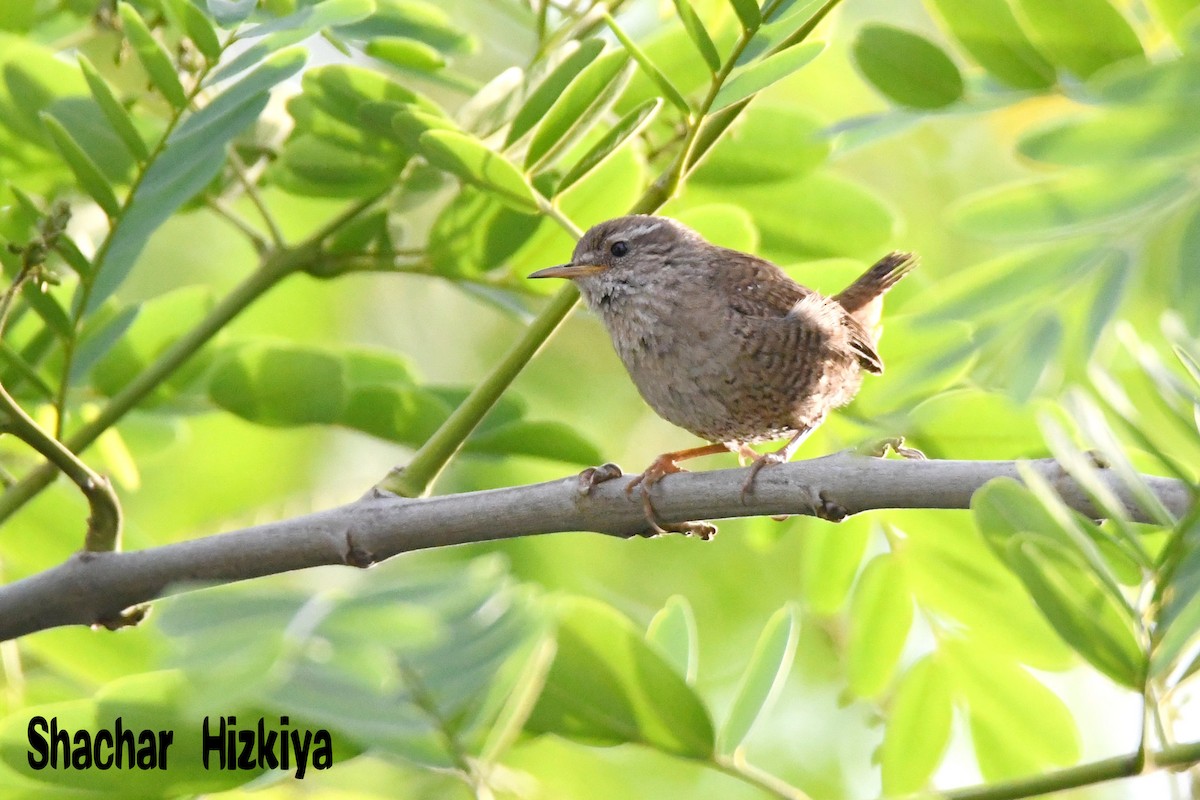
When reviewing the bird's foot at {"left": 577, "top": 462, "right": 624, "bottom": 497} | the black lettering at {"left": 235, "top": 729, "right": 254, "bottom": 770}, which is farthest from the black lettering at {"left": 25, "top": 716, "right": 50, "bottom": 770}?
the bird's foot at {"left": 577, "top": 462, "right": 624, "bottom": 497}

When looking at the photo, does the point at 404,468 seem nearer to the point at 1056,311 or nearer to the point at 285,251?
the point at 285,251

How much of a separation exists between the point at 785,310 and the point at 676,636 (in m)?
1.11

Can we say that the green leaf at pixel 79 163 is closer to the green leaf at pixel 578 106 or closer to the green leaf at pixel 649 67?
the green leaf at pixel 578 106

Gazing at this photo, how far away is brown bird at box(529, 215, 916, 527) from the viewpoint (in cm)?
310

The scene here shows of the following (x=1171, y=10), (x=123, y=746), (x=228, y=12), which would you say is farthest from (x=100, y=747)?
(x=1171, y=10)

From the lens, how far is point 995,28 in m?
2.27

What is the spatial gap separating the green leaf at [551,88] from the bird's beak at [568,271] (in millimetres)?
486

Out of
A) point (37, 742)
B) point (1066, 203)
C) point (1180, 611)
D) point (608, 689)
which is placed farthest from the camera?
point (608, 689)

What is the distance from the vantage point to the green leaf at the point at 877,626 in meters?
2.90

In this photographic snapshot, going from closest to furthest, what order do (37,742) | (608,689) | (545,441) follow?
(37,742)
(608,689)
(545,441)

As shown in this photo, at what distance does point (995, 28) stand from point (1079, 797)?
3144 millimetres

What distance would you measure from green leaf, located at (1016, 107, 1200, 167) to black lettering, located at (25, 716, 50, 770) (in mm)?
1632

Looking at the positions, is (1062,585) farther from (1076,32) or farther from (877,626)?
(877,626)

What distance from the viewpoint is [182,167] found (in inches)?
93.4
